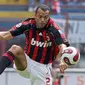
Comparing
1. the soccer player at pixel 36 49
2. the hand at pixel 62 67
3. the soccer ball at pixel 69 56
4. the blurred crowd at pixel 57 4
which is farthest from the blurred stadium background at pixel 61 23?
the hand at pixel 62 67

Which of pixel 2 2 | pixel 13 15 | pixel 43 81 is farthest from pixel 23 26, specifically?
pixel 2 2

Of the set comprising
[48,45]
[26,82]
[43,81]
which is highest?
[48,45]

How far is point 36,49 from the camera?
16.1 feet

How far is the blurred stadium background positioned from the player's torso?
1.27m

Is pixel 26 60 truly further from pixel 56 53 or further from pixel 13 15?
pixel 13 15

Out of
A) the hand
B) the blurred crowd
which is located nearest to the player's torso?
the hand

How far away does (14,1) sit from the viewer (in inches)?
435

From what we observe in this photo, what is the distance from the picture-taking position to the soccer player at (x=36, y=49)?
478cm

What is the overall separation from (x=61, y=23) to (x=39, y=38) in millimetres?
3282

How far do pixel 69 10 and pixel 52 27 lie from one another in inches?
207

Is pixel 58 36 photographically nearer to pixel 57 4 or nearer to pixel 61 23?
pixel 61 23

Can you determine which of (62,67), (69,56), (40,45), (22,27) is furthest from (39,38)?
(62,67)

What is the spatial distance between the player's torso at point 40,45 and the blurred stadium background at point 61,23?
127 centimetres

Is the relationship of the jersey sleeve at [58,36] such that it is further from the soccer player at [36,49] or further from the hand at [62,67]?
the hand at [62,67]
